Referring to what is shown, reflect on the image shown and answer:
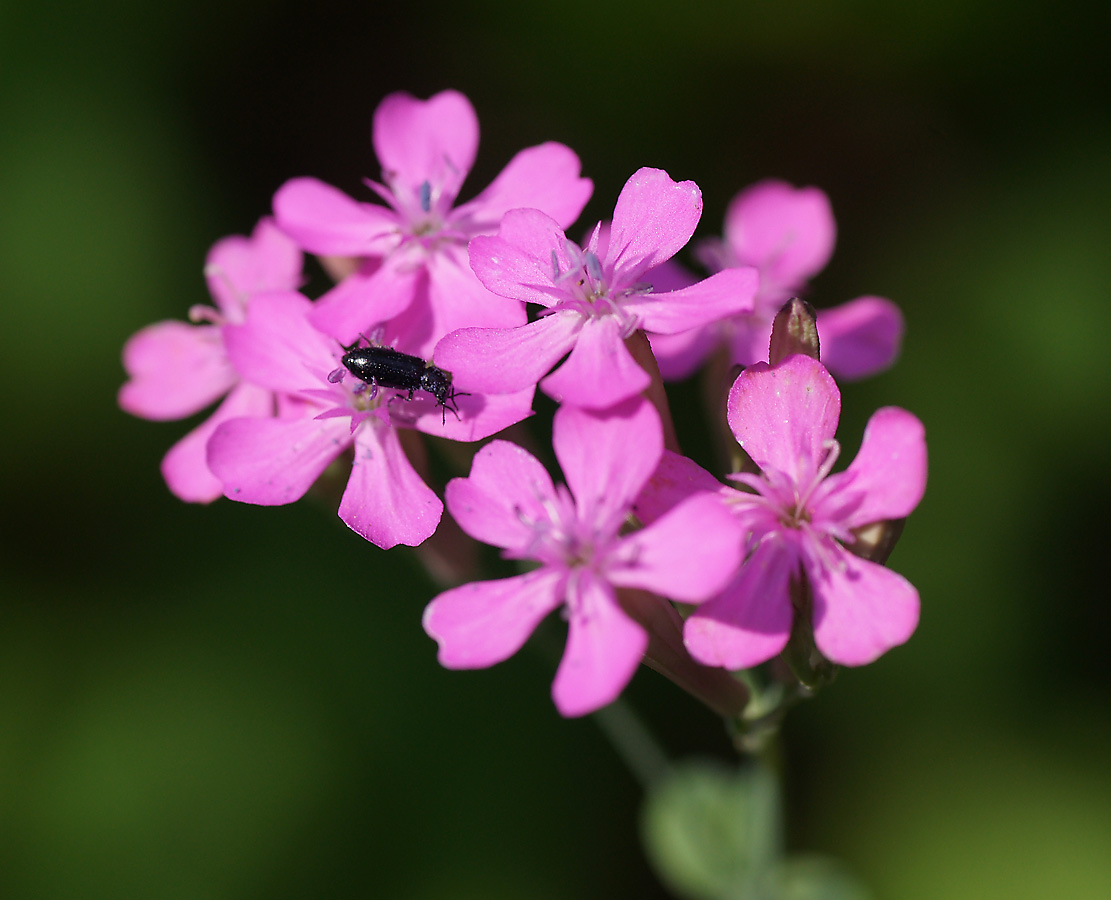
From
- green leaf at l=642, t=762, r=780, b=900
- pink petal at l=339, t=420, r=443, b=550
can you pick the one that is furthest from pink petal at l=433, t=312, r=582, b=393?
green leaf at l=642, t=762, r=780, b=900

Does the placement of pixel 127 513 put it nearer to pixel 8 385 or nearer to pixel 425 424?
pixel 8 385

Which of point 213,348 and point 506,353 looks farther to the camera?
point 213,348

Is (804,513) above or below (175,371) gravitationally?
below

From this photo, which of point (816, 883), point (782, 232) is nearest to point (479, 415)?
point (782, 232)

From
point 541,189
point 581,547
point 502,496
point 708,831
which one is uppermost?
point 541,189

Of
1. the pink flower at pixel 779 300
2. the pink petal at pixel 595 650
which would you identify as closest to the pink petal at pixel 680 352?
the pink flower at pixel 779 300

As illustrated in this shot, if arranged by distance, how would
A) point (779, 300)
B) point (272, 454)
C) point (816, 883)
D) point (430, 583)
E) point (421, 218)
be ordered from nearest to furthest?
point (272, 454), point (421, 218), point (779, 300), point (816, 883), point (430, 583)

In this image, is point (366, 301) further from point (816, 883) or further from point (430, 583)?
point (816, 883)
